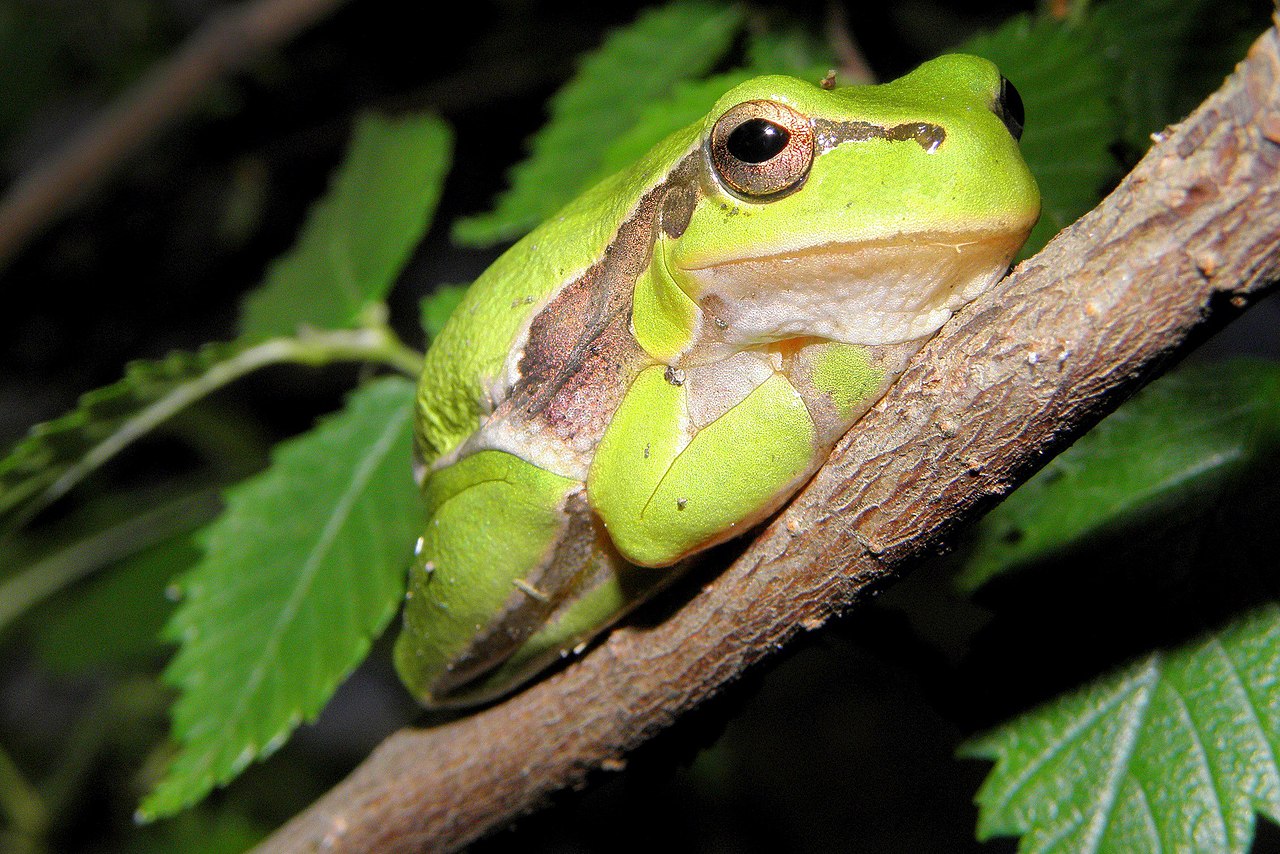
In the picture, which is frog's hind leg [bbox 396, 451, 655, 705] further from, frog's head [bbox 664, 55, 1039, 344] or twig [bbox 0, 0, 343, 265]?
twig [bbox 0, 0, 343, 265]

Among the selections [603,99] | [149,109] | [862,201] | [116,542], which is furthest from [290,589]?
[149,109]

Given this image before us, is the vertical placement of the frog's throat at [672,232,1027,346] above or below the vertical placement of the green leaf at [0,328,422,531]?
below

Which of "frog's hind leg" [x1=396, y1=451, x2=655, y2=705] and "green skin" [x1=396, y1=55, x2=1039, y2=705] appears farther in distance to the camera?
"frog's hind leg" [x1=396, y1=451, x2=655, y2=705]

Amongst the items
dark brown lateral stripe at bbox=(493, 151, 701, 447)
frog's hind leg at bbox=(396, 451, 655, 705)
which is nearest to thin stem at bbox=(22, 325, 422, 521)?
frog's hind leg at bbox=(396, 451, 655, 705)

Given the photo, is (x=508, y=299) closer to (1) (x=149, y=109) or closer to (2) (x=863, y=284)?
(2) (x=863, y=284)

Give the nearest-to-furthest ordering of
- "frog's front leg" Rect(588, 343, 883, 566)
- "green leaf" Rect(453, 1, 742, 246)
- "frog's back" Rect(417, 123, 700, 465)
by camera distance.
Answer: "frog's front leg" Rect(588, 343, 883, 566) → "frog's back" Rect(417, 123, 700, 465) → "green leaf" Rect(453, 1, 742, 246)

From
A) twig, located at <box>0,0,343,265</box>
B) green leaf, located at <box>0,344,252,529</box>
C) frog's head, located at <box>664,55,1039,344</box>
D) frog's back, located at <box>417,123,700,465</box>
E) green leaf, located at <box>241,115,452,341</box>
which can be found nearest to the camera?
frog's head, located at <box>664,55,1039,344</box>
